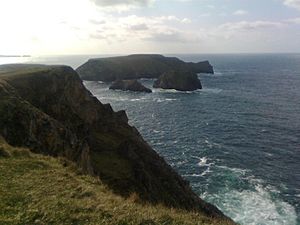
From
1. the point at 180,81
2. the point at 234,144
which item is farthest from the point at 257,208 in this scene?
the point at 180,81

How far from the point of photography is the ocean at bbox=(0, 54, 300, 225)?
50188 mm

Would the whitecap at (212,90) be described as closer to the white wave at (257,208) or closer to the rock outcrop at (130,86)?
the rock outcrop at (130,86)

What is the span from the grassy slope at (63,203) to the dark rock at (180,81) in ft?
490

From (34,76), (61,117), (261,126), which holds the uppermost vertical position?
(34,76)

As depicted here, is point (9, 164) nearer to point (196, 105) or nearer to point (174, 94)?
point (196, 105)

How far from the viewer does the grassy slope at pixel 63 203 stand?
1585 centimetres

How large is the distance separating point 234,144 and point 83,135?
121ft

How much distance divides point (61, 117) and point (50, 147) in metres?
20.6

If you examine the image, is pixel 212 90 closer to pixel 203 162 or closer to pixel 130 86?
pixel 130 86

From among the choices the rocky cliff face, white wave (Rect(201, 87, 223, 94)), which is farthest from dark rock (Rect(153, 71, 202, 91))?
the rocky cliff face

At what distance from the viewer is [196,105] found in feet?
419

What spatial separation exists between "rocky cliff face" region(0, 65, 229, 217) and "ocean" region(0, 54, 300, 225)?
7.54 metres

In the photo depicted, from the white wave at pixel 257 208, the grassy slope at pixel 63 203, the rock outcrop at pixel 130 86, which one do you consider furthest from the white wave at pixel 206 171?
the rock outcrop at pixel 130 86

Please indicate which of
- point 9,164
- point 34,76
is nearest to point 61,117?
point 34,76
